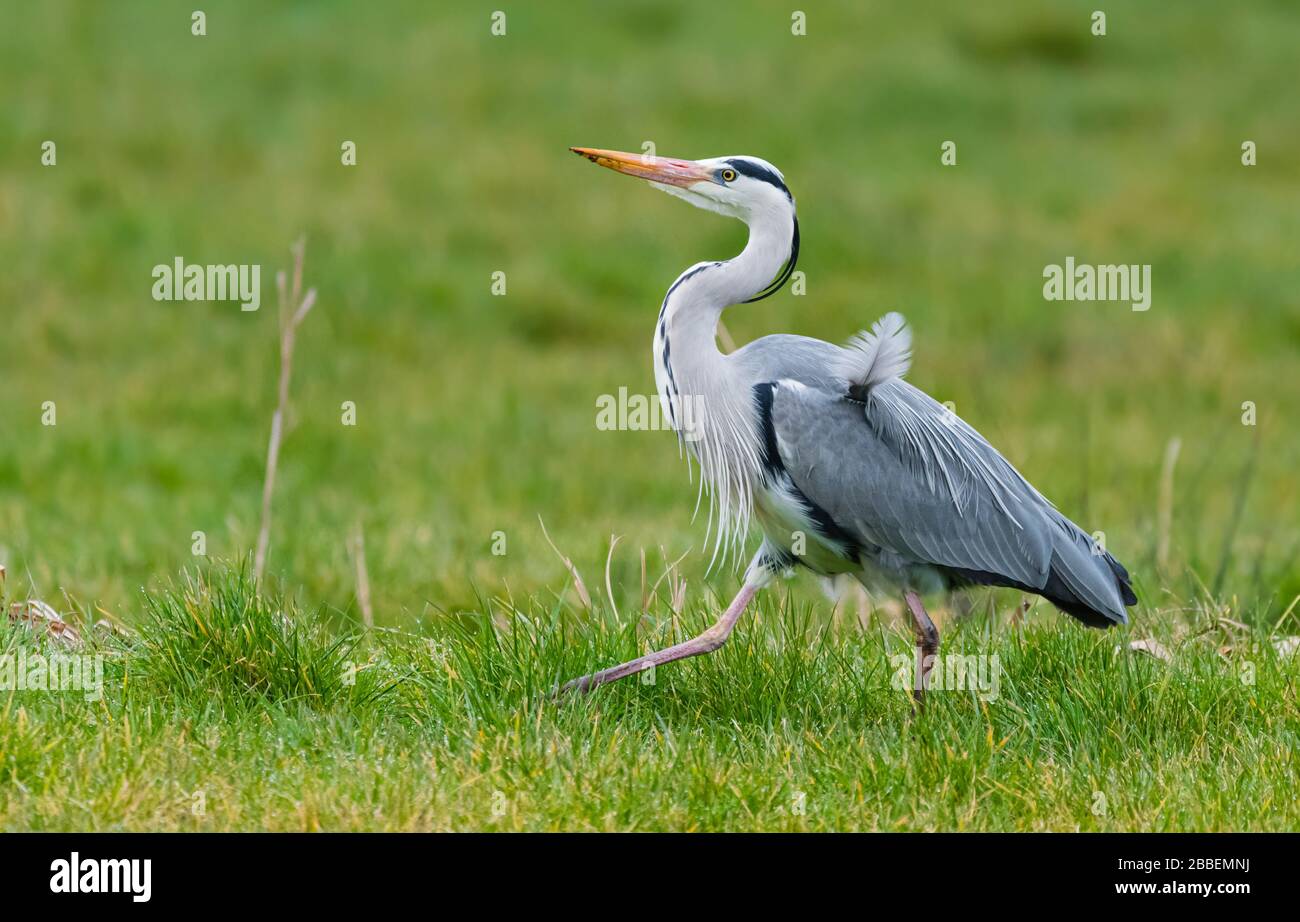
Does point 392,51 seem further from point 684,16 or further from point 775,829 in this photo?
point 775,829

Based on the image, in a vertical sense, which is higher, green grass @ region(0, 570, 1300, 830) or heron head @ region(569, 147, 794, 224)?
heron head @ region(569, 147, 794, 224)

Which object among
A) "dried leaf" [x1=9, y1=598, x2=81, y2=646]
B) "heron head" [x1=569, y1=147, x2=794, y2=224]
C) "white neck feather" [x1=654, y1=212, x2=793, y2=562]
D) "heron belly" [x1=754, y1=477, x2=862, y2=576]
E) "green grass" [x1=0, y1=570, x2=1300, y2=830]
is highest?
"heron head" [x1=569, y1=147, x2=794, y2=224]

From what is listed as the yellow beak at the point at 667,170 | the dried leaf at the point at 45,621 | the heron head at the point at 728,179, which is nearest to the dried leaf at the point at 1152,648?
the heron head at the point at 728,179

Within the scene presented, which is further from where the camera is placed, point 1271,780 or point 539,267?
point 539,267

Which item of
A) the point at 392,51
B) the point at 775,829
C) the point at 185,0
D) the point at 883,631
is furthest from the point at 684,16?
the point at 775,829

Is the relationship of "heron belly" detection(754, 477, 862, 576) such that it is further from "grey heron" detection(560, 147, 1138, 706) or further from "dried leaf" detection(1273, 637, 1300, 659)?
"dried leaf" detection(1273, 637, 1300, 659)

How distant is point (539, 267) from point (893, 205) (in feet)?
12.8

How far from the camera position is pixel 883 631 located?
6238mm

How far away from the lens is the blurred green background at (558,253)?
34.9 feet

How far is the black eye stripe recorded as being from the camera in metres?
5.84

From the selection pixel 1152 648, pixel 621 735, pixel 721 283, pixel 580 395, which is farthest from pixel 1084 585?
pixel 580 395

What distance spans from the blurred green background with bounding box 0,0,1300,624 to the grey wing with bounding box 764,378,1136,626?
156cm

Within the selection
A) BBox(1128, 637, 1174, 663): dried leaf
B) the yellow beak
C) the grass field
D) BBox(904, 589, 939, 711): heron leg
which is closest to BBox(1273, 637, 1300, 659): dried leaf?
the grass field

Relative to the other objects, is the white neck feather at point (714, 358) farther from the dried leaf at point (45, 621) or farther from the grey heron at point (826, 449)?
the dried leaf at point (45, 621)
